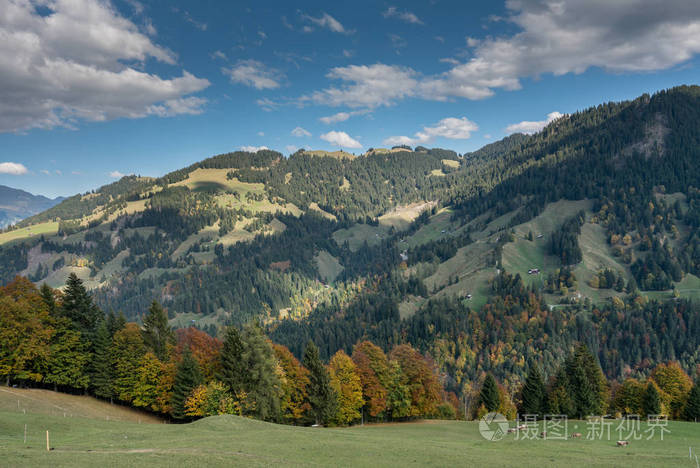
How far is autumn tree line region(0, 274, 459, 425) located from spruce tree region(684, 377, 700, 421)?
55.5 meters

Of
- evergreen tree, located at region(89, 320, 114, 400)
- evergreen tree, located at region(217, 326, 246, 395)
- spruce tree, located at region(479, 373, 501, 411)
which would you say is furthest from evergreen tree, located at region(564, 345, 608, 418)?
evergreen tree, located at region(89, 320, 114, 400)

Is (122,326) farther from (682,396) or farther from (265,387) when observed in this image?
(682,396)

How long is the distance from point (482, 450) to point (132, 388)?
65.1m

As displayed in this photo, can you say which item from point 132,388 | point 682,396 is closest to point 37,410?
point 132,388

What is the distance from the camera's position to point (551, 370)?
196 metres

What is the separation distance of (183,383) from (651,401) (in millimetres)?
97496

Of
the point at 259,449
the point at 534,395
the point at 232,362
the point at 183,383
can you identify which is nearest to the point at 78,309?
the point at 183,383

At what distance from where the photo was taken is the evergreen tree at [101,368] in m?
72.6

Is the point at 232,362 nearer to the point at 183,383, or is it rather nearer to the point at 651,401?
the point at 183,383

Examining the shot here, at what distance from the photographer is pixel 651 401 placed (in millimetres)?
82500

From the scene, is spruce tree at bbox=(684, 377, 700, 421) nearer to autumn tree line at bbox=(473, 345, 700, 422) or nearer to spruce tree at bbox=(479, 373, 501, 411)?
autumn tree line at bbox=(473, 345, 700, 422)

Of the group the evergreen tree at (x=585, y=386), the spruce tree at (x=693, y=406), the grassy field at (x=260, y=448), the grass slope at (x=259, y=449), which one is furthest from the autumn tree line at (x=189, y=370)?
the spruce tree at (x=693, y=406)

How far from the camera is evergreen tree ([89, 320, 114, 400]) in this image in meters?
72.6

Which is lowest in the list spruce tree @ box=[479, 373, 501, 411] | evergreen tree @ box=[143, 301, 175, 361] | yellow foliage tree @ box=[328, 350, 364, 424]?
spruce tree @ box=[479, 373, 501, 411]
